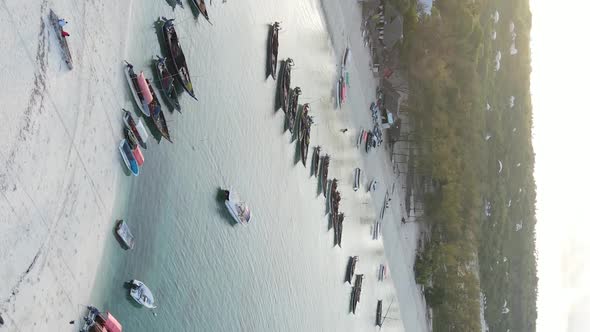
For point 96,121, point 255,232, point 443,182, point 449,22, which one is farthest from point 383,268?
point 96,121

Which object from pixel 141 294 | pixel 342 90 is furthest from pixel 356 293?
pixel 141 294

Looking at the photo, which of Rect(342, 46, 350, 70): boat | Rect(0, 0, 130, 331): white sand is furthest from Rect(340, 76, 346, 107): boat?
Rect(0, 0, 130, 331): white sand

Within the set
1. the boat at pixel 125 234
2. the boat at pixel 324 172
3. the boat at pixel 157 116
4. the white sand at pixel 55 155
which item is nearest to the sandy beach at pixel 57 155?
the white sand at pixel 55 155

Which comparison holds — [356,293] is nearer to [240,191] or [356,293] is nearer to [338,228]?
[338,228]

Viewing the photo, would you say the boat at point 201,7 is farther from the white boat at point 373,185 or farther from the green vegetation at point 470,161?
the green vegetation at point 470,161

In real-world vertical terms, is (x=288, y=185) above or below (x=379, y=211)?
below

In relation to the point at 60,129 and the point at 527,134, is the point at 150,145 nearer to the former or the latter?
the point at 60,129
